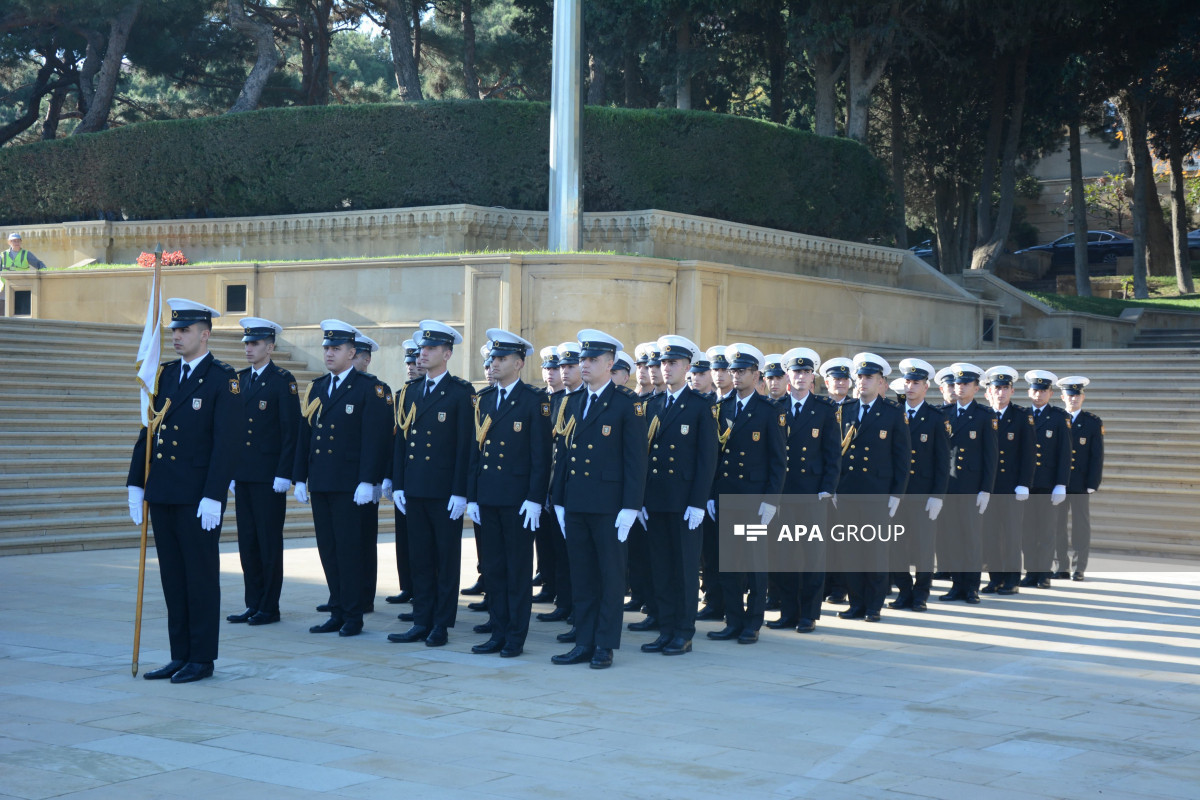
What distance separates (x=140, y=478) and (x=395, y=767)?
9.31 feet

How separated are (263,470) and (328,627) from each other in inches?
49.5

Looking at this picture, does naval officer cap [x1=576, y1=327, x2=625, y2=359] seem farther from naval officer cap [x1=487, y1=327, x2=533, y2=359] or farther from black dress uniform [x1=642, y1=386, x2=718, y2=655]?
black dress uniform [x1=642, y1=386, x2=718, y2=655]

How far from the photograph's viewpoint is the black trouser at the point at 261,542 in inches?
353

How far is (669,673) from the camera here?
24.9ft

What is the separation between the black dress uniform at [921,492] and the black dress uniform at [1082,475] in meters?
2.30

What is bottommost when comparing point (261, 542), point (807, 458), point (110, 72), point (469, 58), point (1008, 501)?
point (261, 542)

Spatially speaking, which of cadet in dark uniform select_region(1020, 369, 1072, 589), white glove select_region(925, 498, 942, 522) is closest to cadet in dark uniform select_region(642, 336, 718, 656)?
white glove select_region(925, 498, 942, 522)

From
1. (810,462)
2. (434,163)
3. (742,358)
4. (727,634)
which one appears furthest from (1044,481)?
(434,163)

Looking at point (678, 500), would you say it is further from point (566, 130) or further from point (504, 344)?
point (566, 130)

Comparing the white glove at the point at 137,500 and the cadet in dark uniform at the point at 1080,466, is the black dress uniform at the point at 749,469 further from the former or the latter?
the cadet in dark uniform at the point at 1080,466

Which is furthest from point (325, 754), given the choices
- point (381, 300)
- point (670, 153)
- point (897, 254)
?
point (897, 254)

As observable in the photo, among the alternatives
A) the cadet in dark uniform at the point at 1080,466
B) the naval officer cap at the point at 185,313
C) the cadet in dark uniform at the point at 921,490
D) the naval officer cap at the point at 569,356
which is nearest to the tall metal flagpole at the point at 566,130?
the cadet in dark uniform at the point at 1080,466

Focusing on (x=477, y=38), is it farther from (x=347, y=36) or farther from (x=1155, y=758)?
(x=1155, y=758)

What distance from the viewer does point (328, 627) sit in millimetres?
8750
